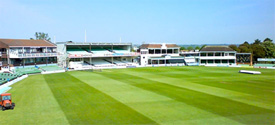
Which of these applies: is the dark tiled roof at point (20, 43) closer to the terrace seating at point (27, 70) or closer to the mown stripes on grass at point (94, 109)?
the terrace seating at point (27, 70)

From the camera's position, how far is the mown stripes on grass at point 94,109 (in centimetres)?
1584

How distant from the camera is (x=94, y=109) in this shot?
18.6 m

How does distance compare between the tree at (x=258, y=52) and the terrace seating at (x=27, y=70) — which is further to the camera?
the tree at (x=258, y=52)

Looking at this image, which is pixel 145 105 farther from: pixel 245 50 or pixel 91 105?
pixel 245 50

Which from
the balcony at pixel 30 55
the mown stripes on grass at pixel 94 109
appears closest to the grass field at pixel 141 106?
the mown stripes on grass at pixel 94 109

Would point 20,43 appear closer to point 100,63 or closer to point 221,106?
point 100,63

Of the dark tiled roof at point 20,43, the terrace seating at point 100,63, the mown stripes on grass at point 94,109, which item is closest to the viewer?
the mown stripes on grass at point 94,109

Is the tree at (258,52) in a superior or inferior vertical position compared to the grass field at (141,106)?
superior

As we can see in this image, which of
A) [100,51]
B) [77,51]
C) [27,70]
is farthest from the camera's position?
[100,51]

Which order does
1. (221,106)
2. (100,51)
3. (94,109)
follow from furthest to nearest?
(100,51), (221,106), (94,109)

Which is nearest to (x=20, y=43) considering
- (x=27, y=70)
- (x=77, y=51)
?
(x=27, y=70)

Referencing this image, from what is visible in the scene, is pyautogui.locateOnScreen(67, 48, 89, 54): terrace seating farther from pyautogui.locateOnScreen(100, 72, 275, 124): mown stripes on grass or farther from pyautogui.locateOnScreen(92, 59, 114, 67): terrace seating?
pyautogui.locateOnScreen(100, 72, 275, 124): mown stripes on grass

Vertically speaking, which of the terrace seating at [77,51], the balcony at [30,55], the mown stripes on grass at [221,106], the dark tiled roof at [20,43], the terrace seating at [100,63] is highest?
the dark tiled roof at [20,43]

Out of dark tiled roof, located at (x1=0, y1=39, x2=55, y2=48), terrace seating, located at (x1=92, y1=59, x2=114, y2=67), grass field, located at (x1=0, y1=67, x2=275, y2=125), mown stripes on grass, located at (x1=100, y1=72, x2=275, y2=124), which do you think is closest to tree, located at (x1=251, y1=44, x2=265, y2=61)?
terrace seating, located at (x1=92, y1=59, x2=114, y2=67)
